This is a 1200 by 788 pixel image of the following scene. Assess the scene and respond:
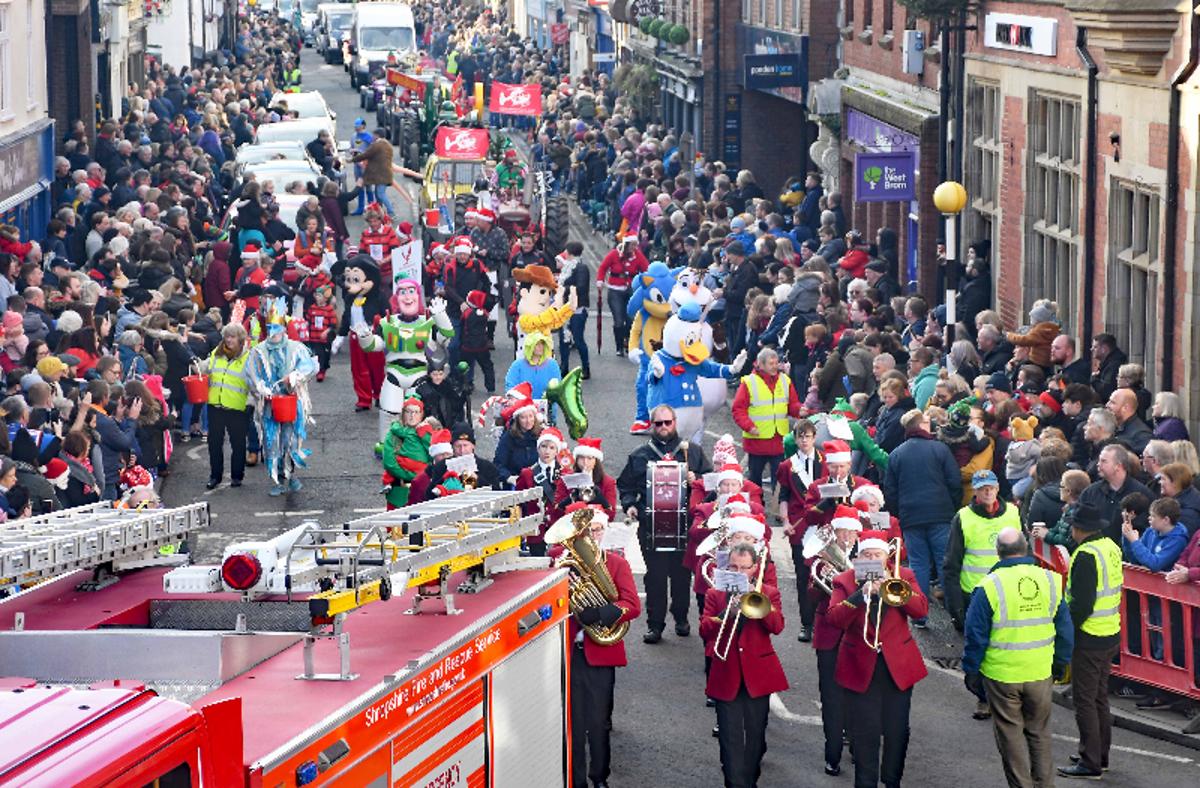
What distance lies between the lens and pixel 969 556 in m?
14.8

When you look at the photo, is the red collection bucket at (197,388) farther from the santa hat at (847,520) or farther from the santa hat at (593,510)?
the santa hat at (847,520)

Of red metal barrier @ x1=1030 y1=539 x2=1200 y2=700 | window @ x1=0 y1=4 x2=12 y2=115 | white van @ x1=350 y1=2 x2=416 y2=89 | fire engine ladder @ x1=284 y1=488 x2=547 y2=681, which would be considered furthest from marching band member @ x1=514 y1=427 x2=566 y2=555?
white van @ x1=350 y1=2 x2=416 y2=89


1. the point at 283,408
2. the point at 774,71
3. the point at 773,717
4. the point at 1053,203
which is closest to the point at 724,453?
the point at 773,717

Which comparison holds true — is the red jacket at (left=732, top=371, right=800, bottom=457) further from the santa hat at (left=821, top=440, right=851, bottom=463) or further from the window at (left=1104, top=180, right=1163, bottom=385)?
the santa hat at (left=821, top=440, right=851, bottom=463)

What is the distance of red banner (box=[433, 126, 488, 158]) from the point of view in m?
40.3

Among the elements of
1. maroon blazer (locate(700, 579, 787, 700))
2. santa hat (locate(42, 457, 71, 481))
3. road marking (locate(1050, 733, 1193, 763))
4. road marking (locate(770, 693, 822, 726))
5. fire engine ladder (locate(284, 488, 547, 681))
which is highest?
fire engine ladder (locate(284, 488, 547, 681))

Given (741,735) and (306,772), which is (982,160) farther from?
(306,772)

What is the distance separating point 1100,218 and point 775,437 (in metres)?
4.45

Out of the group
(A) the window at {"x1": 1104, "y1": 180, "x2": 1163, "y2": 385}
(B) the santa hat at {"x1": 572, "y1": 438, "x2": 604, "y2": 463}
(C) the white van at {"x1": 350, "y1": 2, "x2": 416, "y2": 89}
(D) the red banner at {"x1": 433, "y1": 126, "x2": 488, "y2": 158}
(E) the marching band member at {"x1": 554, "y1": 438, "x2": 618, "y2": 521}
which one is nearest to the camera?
(E) the marching band member at {"x1": 554, "y1": 438, "x2": 618, "y2": 521}

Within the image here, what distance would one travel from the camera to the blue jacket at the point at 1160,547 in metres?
14.3

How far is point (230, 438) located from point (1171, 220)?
28.2ft

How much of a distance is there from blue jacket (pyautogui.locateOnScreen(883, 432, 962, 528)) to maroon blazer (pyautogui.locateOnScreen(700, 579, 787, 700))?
3.92 meters

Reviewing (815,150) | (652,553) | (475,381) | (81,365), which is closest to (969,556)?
(652,553)

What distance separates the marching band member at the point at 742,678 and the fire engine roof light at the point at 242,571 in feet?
15.0
